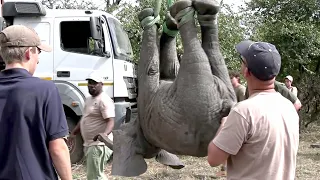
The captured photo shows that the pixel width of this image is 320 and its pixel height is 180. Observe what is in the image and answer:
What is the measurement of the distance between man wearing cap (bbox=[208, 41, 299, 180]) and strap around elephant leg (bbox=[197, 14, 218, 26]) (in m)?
0.68

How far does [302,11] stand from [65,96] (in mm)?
10489

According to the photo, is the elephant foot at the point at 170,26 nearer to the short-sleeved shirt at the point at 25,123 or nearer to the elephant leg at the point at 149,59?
the elephant leg at the point at 149,59

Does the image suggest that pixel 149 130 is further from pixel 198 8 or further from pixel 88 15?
pixel 88 15

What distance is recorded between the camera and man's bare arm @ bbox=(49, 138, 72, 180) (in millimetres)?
2836

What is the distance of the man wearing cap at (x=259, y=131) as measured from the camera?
2.53m

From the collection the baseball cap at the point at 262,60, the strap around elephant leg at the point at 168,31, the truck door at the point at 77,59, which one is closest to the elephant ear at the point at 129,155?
the strap around elephant leg at the point at 168,31

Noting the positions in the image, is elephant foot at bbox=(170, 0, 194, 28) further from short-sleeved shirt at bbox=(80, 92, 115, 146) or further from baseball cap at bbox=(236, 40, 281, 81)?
short-sleeved shirt at bbox=(80, 92, 115, 146)

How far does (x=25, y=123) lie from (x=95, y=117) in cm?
343

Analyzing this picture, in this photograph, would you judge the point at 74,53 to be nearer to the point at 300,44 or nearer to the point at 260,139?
the point at 260,139

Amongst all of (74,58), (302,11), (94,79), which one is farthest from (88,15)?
(302,11)

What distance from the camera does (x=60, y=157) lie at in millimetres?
2854

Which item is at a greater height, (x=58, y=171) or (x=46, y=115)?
(x=46, y=115)

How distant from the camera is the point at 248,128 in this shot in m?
2.52

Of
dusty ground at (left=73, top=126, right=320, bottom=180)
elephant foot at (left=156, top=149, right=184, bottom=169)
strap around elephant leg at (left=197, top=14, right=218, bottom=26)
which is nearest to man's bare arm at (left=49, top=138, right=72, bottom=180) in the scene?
strap around elephant leg at (left=197, top=14, right=218, bottom=26)
